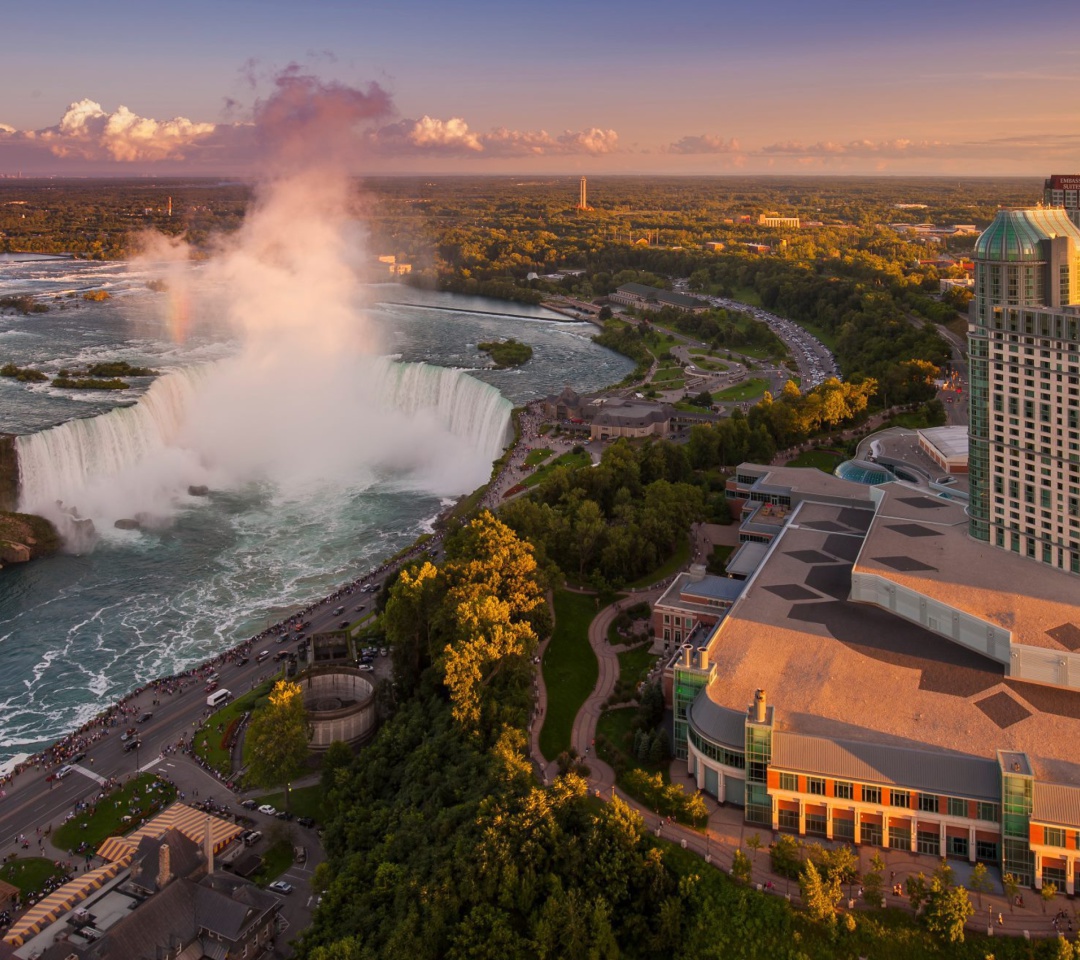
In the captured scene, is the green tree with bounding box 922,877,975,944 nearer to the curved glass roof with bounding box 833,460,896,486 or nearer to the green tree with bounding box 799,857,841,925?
the green tree with bounding box 799,857,841,925

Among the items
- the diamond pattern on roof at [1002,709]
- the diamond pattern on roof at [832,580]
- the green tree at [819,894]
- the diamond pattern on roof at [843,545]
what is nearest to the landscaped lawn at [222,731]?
the green tree at [819,894]

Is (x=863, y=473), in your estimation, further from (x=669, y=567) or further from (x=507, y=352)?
(x=507, y=352)

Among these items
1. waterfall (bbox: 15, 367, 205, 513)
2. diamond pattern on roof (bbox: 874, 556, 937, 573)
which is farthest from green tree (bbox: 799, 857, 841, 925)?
waterfall (bbox: 15, 367, 205, 513)

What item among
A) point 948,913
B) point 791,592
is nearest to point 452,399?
point 791,592

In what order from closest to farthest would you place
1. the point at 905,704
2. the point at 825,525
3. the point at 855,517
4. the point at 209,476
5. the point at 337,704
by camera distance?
the point at 905,704
the point at 337,704
the point at 825,525
the point at 855,517
the point at 209,476

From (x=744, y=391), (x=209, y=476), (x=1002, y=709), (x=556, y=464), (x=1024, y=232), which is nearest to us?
(x=1002, y=709)

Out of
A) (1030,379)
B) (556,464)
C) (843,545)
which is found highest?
(1030,379)
